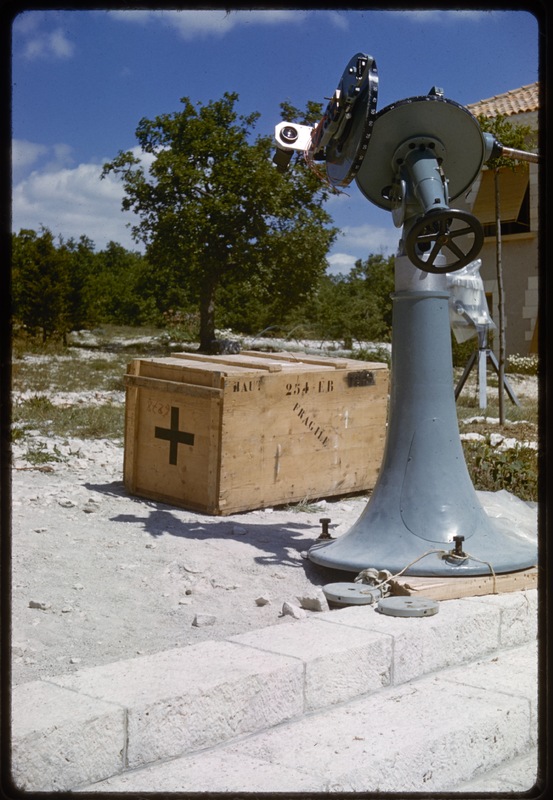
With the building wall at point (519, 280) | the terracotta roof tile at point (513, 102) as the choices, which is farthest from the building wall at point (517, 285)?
the terracotta roof tile at point (513, 102)

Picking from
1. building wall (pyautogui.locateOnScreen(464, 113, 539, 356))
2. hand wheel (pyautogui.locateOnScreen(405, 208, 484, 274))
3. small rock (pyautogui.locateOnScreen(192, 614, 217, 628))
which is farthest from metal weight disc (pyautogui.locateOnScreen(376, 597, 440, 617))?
building wall (pyautogui.locateOnScreen(464, 113, 539, 356))

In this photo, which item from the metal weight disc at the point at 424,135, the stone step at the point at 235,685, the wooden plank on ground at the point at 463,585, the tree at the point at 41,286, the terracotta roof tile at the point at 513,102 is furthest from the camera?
the tree at the point at 41,286

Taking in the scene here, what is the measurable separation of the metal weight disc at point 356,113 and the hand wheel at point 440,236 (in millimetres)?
383

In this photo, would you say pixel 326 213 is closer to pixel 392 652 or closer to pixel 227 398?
pixel 227 398

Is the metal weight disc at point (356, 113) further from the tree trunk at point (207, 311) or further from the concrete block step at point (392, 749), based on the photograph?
the tree trunk at point (207, 311)

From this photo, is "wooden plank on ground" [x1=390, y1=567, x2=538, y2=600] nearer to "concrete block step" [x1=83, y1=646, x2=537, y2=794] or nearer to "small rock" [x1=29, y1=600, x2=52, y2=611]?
"concrete block step" [x1=83, y1=646, x2=537, y2=794]

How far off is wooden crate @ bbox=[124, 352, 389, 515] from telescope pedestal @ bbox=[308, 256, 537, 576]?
1718 mm

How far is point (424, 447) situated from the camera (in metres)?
4.41

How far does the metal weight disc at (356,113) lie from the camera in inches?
146

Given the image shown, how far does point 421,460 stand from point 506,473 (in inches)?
108

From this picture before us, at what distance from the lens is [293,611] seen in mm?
3914

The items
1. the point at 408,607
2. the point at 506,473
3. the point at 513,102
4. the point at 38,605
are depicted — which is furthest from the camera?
the point at 513,102

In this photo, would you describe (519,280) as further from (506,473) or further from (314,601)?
(314,601)

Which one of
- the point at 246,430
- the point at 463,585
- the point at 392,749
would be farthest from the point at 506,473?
the point at 392,749
